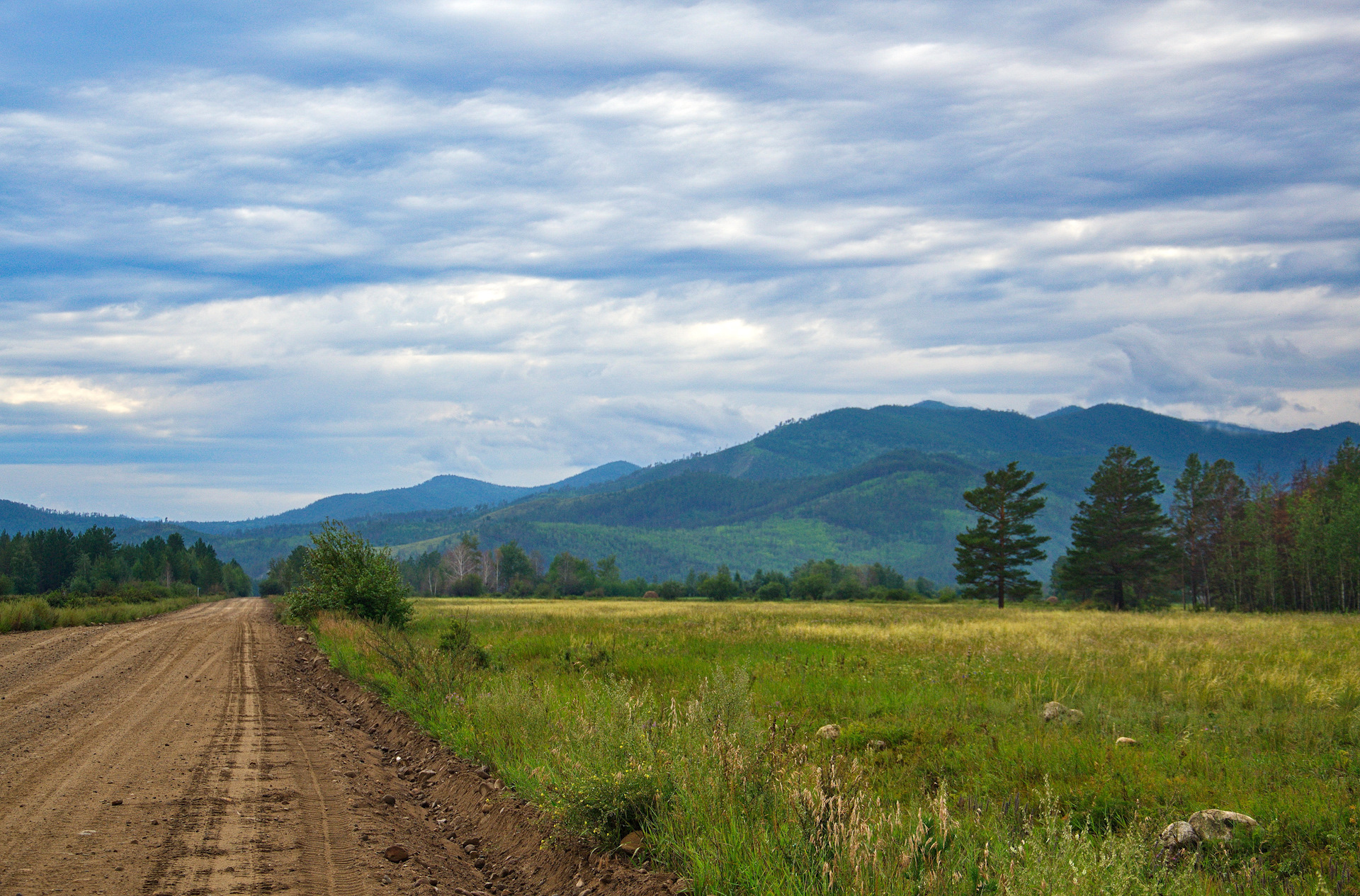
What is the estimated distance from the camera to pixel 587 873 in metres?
5.98

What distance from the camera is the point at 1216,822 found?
633 cm

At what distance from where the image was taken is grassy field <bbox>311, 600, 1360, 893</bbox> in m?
4.63

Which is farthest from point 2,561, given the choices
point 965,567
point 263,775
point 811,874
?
point 811,874

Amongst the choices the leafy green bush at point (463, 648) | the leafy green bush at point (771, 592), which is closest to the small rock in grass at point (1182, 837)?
the leafy green bush at point (463, 648)

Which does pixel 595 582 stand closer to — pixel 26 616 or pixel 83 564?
pixel 83 564

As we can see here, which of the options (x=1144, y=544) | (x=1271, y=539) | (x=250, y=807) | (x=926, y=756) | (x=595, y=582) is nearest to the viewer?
(x=250, y=807)

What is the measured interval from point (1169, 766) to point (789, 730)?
14.5 ft

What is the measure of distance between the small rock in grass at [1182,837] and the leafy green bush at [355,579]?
28041 millimetres

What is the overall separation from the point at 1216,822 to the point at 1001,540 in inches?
2585

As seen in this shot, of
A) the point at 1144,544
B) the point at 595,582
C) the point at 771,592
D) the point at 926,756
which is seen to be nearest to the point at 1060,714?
the point at 926,756

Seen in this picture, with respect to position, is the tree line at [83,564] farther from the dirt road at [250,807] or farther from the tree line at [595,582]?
the dirt road at [250,807]

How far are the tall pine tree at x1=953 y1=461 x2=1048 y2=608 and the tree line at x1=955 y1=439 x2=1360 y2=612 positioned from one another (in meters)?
0.10

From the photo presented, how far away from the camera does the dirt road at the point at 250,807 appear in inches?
226

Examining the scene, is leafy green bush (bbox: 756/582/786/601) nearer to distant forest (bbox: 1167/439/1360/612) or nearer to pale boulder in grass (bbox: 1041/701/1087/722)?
distant forest (bbox: 1167/439/1360/612)
